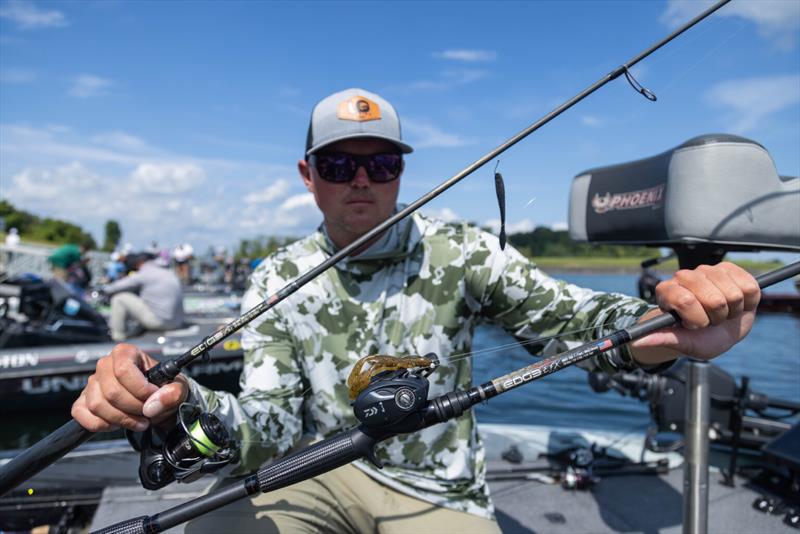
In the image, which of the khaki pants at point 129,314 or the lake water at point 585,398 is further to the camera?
the khaki pants at point 129,314

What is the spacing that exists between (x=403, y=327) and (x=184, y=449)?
94 centimetres

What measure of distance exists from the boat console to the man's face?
101 cm

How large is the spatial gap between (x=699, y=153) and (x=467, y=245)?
90 centimetres

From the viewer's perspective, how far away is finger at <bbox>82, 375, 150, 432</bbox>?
1385 millimetres

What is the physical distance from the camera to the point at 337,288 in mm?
2207

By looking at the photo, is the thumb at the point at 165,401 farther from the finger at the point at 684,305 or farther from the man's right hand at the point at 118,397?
the finger at the point at 684,305

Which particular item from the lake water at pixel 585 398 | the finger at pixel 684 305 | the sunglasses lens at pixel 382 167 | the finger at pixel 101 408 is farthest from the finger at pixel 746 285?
the lake water at pixel 585 398

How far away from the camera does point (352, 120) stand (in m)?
2.04

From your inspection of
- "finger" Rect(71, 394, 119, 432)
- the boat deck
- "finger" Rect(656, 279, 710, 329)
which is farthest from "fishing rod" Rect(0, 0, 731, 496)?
the boat deck

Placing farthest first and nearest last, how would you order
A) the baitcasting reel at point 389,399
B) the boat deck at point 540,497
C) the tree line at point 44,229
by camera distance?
1. the tree line at point 44,229
2. the boat deck at point 540,497
3. the baitcasting reel at point 389,399

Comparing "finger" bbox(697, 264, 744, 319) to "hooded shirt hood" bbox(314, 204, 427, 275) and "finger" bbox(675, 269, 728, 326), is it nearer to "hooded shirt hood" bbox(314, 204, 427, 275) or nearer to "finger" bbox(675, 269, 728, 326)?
"finger" bbox(675, 269, 728, 326)

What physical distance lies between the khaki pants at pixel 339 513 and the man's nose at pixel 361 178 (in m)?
1.08

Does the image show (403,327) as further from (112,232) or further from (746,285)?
(112,232)

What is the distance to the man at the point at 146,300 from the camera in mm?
8156
